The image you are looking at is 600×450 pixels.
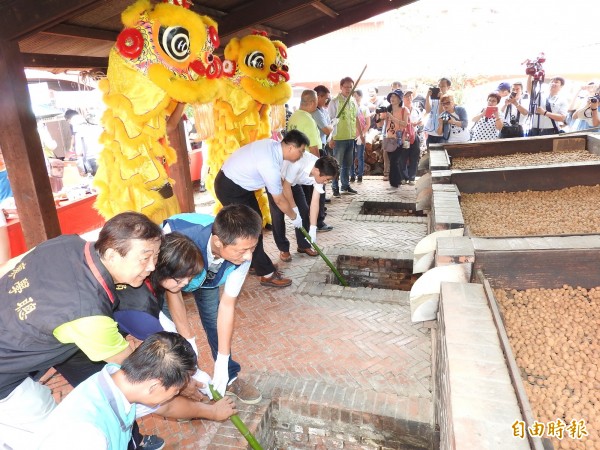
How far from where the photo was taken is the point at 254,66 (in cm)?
487

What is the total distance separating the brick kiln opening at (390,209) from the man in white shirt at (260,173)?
10.3 ft

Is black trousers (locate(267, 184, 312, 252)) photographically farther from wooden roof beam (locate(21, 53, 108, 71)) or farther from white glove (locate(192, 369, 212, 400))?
white glove (locate(192, 369, 212, 400))

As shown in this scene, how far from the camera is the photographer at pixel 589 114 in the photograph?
6.99 metres

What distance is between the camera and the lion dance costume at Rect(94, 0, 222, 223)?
10.8 ft

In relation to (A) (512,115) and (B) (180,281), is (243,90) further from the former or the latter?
(A) (512,115)

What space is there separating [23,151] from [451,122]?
20.7ft

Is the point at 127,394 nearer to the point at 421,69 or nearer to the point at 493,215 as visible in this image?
the point at 493,215

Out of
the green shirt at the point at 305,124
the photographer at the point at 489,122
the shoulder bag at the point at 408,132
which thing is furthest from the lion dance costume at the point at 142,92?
the photographer at the point at 489,122

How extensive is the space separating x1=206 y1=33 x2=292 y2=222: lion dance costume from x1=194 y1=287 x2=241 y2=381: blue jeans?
2.34 metres

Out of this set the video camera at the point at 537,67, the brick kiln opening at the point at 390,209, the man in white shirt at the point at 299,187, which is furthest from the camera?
the brick kiln opening at the point at 390,209

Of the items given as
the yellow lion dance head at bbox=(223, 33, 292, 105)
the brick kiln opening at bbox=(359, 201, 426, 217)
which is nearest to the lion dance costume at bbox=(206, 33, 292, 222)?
the yellow lion dance head at bbox=(223, 33, 292, 105)

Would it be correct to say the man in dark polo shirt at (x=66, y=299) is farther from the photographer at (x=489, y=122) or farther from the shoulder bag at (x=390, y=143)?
the photographer at (x=489, y=122)

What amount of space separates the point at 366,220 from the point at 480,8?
77.2 ft

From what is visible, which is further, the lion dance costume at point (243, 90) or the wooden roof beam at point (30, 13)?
the lion dance costume at point (243, 90)
